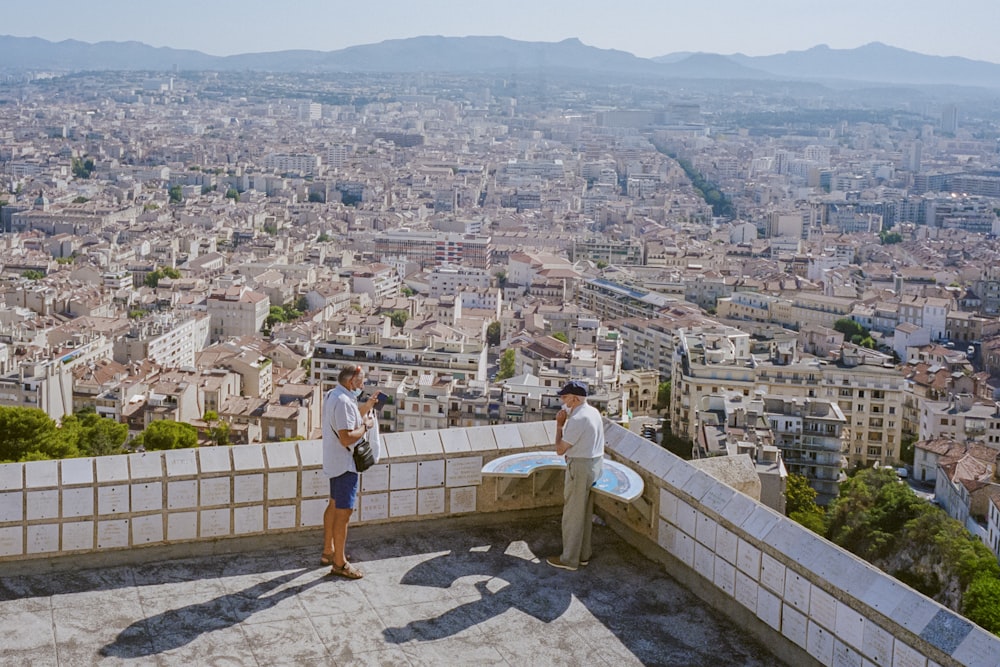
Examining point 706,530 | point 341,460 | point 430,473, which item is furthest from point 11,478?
point 706,530

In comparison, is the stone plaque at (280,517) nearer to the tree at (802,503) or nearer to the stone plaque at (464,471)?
the stone plaque at (464,471)

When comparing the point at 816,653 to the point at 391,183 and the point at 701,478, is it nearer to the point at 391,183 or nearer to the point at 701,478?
the point at 701,478

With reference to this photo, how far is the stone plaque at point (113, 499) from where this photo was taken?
8.88 feet

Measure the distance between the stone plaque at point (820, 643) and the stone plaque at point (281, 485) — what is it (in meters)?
1.18

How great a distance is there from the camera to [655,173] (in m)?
59.1

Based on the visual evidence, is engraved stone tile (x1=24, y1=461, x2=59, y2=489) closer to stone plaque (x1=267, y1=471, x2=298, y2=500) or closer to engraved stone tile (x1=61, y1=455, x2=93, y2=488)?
engraved stone tile (x1=61, y1=455, x2=93, y2=488)

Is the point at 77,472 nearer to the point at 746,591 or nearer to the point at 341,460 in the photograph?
the point at 341,460

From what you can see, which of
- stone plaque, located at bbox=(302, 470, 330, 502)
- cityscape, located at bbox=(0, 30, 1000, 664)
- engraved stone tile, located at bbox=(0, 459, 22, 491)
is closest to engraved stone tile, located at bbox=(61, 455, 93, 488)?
engraved stone tile, located at bbox=(0, 459, 22, 491)

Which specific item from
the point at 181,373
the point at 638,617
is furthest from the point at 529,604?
the point at 181,373

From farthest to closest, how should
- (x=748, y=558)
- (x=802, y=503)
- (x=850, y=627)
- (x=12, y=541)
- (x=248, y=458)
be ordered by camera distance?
(x=802, y=503), (x=248, y=458), (x=12, y=541), (x=748, y=558), (x=850, y=627)

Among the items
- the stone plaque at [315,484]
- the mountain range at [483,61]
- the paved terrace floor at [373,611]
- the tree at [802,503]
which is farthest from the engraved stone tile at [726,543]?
the mountain range at [483,61]

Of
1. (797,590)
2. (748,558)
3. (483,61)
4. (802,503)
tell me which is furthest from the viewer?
(483,61)

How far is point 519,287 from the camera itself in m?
29.7

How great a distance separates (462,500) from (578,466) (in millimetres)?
355
